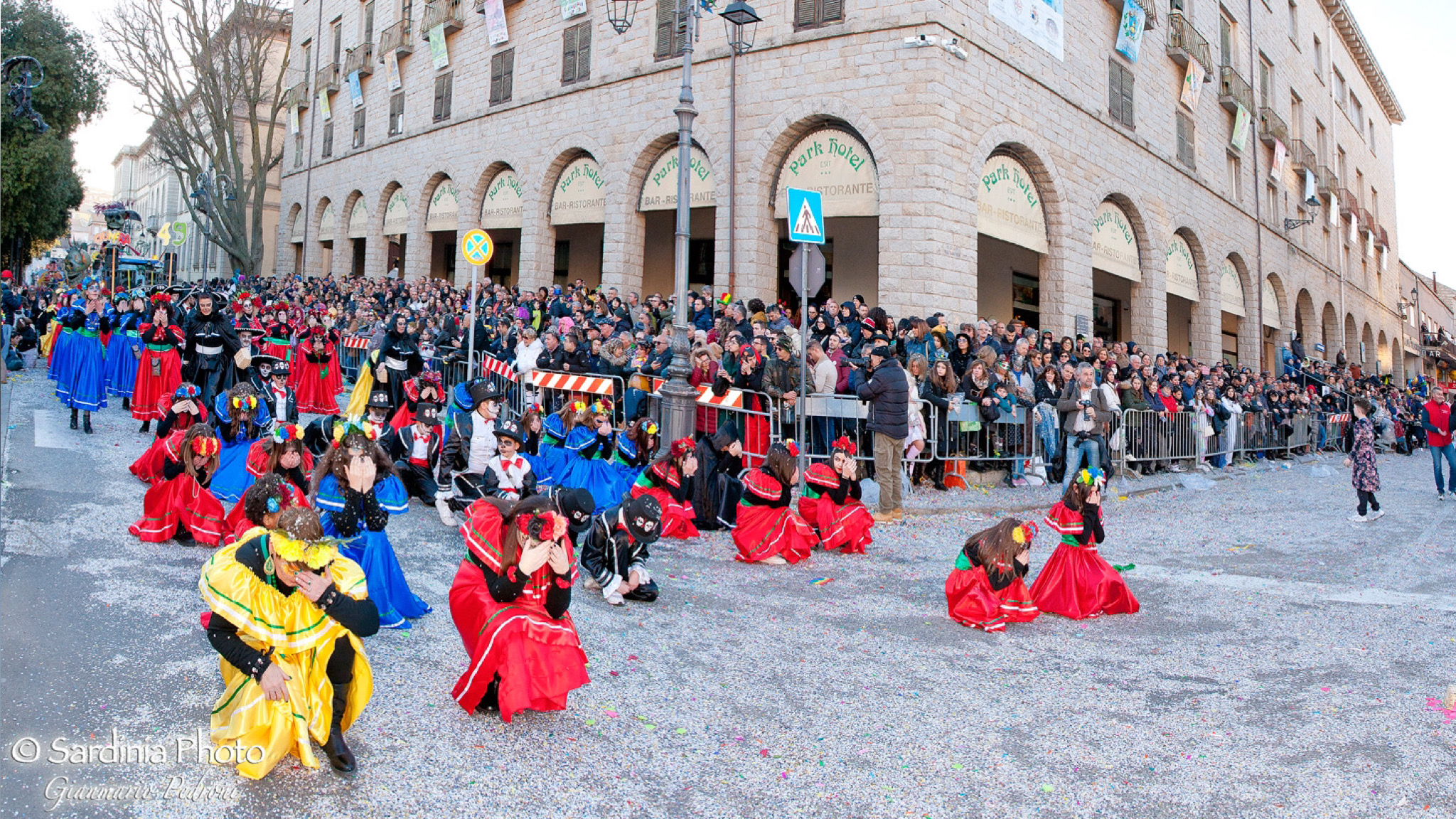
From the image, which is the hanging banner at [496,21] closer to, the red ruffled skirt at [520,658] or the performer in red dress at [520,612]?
the performer in red dress at [520,612]

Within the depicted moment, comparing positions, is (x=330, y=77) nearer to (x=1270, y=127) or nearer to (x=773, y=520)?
(x=773, y=520)

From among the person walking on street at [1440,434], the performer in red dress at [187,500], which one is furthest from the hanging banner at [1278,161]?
the performer in red dress at [187,500]

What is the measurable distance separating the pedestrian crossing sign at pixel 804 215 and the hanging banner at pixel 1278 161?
1096 inches

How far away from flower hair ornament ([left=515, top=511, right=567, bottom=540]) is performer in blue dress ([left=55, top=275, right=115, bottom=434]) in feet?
34.1

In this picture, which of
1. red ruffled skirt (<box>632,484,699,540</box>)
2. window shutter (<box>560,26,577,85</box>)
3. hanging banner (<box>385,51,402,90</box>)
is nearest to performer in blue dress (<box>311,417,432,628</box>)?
red ruffled skirt (<box>632,484,699,540</box>)

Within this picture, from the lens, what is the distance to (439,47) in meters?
26.3

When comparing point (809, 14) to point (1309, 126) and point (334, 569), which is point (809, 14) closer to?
point (334, 569)

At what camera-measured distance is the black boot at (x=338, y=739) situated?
3418 mm

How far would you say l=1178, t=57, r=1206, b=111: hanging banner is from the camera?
78.9 ft

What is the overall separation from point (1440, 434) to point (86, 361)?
18.9 m

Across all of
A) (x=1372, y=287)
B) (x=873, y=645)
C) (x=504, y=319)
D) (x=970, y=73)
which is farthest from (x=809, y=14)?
(x=1372, y=287)

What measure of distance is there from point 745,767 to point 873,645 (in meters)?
1.96

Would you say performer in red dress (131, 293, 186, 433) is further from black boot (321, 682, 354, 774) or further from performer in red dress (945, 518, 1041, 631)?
performer in red dress (945, 518, 1041, 631)

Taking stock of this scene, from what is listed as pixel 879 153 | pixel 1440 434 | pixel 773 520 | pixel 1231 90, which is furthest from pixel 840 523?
pixel 1231 90
